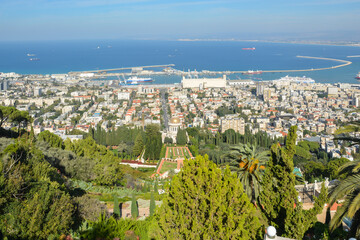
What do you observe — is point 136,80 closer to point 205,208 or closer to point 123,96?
point 123,96

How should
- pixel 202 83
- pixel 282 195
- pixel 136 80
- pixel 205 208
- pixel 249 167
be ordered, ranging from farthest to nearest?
pixel 136 80
pixel 202 83
pixel 249 167
pixel 282 195
pixel 205 208

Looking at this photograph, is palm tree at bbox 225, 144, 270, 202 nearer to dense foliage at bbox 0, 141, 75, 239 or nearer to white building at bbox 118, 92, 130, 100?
dense foliage at bbox 0, 141, 75, 239

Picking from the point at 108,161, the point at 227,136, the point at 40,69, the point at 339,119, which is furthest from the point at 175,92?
the point at 40,69

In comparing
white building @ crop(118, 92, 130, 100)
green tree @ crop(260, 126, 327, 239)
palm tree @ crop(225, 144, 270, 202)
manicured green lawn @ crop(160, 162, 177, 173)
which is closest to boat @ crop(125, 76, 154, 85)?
white building @ crop(118, 92, 130, 100)

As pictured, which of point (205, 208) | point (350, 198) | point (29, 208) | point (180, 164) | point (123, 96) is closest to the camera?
point (350, 198)

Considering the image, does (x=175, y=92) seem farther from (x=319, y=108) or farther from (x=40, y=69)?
(x=40, y=69)

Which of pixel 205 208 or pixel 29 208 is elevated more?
pixel 205 208

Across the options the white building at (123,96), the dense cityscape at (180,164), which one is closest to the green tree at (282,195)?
the dense cityscape at (180,164)

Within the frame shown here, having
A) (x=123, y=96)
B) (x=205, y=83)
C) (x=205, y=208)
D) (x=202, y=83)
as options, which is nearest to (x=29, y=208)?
(x=205, y=208)
